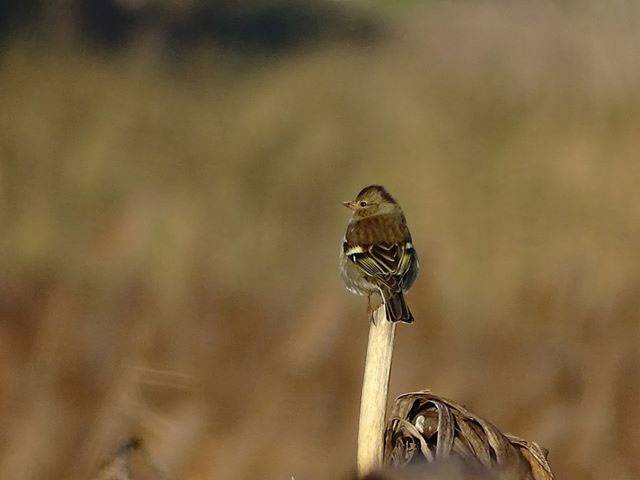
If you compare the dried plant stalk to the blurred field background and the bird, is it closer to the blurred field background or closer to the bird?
the bird

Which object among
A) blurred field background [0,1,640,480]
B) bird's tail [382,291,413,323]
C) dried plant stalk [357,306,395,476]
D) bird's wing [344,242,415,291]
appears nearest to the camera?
dried plant stalk [357,306,395,476]

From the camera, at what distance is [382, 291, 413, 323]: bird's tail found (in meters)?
2.18

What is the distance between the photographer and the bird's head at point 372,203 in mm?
3342

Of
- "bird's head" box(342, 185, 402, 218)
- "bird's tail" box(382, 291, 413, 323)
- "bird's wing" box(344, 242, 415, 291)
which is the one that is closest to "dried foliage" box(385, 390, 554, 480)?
"bird's tail" box(382, 291, 413, 323)

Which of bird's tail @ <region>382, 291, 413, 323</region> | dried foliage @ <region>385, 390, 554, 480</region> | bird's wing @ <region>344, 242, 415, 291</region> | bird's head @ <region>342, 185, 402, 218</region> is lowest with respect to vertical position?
dried foliage @ <region>385, 390, 554, 480</region>

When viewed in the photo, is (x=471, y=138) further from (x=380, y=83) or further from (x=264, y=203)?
(x=264, y=203)

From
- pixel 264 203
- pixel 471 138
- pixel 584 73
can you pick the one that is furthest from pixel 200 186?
pixel 584 73

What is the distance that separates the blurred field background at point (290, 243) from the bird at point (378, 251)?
925 millimetres

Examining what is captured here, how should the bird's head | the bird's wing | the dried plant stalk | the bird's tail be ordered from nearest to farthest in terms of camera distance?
1. the dried plant stalk
2. the bird's tail
3. the bird's wing
4. the bird's head

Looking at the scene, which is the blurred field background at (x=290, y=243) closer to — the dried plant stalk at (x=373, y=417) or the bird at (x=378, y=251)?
the bird at (x=378, y=251)

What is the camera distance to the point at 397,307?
2420 mm

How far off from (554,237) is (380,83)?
1332 millimetres

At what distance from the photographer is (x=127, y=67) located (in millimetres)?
5277

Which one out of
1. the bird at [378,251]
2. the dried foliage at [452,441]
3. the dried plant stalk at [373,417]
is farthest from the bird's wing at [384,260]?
the dried plant stalk at [373,417]
